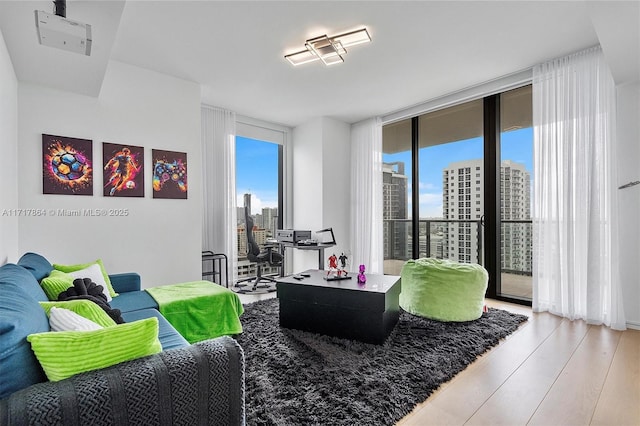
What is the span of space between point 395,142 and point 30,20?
181 inches

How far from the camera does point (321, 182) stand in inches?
203

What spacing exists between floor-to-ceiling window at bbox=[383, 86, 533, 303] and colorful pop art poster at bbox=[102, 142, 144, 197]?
3.65 m

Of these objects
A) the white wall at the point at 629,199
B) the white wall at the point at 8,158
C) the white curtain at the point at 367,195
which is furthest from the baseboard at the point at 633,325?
the white wall at the point at 8,158

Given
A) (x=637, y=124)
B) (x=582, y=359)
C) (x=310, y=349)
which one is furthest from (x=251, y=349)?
(x=637, y=124)

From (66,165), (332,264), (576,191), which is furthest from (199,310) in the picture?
(576,191)

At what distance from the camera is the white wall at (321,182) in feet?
17.0

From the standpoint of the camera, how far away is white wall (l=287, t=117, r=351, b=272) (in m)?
5.19

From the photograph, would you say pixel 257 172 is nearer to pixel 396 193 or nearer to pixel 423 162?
pixel 396 193

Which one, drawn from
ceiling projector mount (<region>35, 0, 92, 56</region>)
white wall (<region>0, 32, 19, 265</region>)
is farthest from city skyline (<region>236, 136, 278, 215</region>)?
ceiling projector mount (<region>35, 0, 92, 56</region>)

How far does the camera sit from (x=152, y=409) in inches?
40.2

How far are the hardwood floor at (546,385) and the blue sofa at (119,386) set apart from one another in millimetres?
997

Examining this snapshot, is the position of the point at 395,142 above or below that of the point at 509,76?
below

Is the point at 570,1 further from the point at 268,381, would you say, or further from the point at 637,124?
the point at 268,381

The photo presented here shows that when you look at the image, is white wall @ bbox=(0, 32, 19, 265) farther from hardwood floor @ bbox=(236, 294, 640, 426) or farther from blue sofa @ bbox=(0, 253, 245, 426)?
hardwood floor @ bbox=(236, 294, 640, 426)
